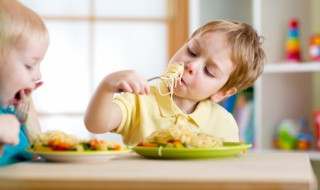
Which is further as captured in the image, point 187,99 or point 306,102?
point 306,102

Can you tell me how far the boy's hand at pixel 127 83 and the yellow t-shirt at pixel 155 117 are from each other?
0.47 meters

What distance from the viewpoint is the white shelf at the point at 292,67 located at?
358 centimetres

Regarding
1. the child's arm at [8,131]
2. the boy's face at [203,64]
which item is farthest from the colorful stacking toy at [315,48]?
the child's arm at [8,131]

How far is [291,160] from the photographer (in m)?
1.24

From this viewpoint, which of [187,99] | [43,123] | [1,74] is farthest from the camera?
[43,123]

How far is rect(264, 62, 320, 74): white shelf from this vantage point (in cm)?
358

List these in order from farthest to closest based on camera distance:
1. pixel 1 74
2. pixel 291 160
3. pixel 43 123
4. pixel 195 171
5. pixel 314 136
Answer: pixel 43 123 < pixel 314 136 < pixel 1 74 < pixel 291 160 < pixel 195 171

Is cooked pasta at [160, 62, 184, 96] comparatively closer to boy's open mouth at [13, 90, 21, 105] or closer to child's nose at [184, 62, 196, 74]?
child's nose at [184, 62, 196, 74]

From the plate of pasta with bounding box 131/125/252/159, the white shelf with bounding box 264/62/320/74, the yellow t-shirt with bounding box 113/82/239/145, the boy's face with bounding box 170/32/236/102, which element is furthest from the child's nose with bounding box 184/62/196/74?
the white shelf with bounding box 264/62/320/74

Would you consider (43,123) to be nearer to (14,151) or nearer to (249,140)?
(249,140)

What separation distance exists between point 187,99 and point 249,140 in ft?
6.90

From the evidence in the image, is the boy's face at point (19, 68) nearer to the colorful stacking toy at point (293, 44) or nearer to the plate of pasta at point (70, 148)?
the plate of pasta at point (70, 148)

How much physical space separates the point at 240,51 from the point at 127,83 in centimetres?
70

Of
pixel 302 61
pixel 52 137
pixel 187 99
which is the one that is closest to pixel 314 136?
pixel 302 61
